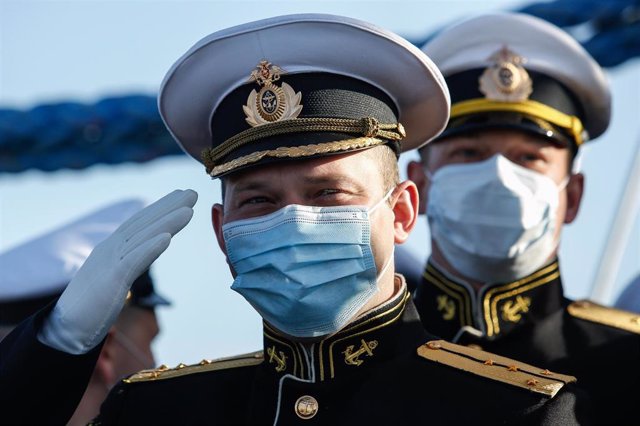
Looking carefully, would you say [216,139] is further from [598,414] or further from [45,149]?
[45,149]

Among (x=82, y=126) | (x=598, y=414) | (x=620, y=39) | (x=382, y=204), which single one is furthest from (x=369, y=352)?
(x=82, y=126)

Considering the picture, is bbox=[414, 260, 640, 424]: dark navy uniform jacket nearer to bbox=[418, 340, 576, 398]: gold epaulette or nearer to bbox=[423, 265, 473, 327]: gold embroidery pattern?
bbox=[423, 265, 473, 327]: gold embroidery pattern

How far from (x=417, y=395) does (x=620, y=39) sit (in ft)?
11.0

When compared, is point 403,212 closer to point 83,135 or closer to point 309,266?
point 309,266

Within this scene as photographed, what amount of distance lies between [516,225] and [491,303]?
0.31 metres

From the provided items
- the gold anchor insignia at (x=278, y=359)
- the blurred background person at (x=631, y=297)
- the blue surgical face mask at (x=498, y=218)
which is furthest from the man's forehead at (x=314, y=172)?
the blurred background person at (x=631, y=297)

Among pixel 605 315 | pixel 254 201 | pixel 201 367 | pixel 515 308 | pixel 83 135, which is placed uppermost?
pixel 254 201

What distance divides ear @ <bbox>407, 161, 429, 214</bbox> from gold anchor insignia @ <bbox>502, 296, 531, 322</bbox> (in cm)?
56

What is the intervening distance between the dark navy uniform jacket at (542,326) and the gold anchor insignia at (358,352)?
4.23 ft

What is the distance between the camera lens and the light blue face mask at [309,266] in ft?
13.8

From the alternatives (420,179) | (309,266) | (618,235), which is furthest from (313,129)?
(618,235)

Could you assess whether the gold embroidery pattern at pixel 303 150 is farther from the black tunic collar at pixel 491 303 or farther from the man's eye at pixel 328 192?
the black tunic collar at pixel 491 303

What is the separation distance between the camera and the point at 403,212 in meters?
4.51

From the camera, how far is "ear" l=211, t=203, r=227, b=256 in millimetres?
4500
